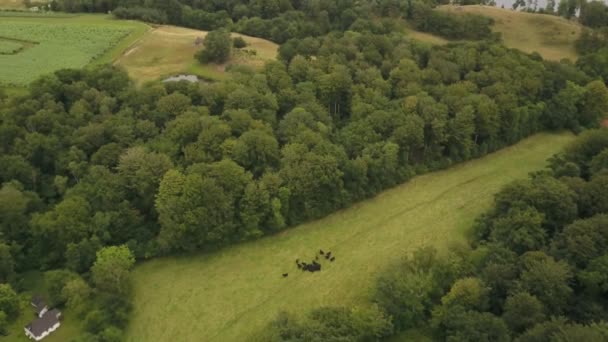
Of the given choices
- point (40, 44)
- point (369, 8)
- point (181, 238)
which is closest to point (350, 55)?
point (369, 8)

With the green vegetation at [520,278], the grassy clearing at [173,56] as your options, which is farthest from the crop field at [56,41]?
the green vegetation at [520,278]

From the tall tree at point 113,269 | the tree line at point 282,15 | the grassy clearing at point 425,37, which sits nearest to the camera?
the tall tree at point 113,269

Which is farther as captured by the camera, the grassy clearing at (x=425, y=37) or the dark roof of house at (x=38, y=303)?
the grassy clearing at (x=425, y=37)

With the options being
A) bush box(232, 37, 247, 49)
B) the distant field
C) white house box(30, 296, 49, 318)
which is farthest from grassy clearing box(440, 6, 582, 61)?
the distant field

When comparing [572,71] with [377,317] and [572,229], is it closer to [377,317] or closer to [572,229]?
[572,229]

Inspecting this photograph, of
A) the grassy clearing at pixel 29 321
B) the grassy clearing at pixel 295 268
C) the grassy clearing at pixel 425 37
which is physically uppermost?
the grassy clearing at pixel 425 37

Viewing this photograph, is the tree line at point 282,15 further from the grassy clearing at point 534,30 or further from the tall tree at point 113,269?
the tall tree at point 113,269
